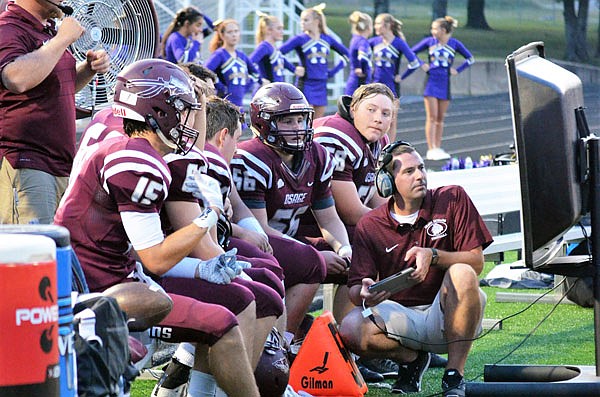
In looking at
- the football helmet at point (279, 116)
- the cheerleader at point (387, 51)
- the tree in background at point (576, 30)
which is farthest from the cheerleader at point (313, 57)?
the tree in background at point (576, 30)

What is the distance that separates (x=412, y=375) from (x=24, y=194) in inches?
81.6

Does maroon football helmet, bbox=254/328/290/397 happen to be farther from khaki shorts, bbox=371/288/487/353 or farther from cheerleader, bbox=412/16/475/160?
cheerleader, bbox=412/16/475/160

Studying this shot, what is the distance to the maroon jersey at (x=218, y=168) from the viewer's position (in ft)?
18.1

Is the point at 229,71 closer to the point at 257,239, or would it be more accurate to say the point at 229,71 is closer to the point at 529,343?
the point at 529,343

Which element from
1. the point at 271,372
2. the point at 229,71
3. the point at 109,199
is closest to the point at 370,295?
the point at 271,372

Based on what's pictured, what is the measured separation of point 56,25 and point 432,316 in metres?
2.28

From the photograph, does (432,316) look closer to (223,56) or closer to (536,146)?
(536,146)

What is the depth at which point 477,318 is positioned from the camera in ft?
19.1

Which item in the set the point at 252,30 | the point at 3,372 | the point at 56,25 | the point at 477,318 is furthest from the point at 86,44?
the point at 252,30

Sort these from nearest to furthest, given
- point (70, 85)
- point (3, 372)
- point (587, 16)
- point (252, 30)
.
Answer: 1. point (3, 372)
2. point (70, 85)
3. point (252, 30)
4. point (587, 16)

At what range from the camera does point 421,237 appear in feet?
20.0

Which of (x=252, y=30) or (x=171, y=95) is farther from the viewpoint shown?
(x=252, y=30)

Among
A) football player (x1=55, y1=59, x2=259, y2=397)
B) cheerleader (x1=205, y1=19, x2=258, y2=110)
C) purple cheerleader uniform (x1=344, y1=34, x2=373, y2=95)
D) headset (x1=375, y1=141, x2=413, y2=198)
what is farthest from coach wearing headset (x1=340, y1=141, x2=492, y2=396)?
purple cheerleader uniform (x1=344, y1=34, x2=373, y2=95)

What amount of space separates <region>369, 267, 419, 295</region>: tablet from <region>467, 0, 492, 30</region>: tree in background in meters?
33.1
